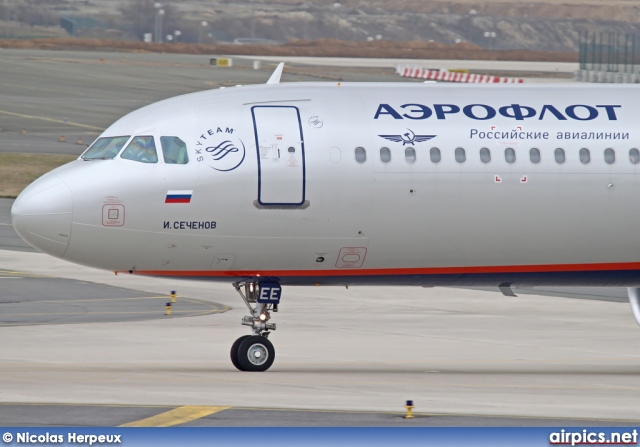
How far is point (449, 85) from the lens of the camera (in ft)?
91.7

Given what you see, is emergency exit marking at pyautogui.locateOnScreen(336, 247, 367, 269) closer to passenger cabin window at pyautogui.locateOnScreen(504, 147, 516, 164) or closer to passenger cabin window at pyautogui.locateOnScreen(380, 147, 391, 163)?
passenger cabin window at pyautogui.locateOnScreen(380, 147, 391, 163)

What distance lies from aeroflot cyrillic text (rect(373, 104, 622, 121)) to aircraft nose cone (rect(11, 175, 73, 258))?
20.4 ft

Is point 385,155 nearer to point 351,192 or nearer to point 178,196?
point 351,192

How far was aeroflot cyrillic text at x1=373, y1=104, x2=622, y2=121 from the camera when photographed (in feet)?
87.7

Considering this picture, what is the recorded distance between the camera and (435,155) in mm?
26391

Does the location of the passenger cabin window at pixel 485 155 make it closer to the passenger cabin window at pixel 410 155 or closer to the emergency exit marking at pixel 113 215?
the passenger cabin window at pixel 410 155

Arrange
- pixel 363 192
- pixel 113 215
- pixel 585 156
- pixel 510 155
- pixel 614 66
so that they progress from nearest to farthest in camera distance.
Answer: pixel 113 215, pixel 363 192, pixel 510 155, pixel 585 156, pixel 614 66

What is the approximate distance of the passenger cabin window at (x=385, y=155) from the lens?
26.2 m

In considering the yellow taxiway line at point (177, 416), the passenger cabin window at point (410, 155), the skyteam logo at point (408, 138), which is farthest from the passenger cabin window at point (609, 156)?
the yellow taxiway line at point (177, 416)

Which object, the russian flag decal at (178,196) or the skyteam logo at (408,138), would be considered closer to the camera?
the russian flag decal at (178,196)

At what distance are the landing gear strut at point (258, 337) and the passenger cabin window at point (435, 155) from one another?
12.8 ft

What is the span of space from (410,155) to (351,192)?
54.7 inches

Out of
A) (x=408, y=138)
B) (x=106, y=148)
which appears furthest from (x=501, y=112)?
(x=106, y=148)

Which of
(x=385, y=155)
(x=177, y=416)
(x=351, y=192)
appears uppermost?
(x=385, y=155)
